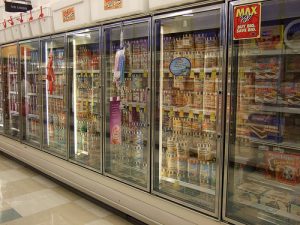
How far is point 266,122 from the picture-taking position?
2.31m

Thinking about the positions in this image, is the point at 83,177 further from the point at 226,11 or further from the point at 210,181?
the point at 226,11

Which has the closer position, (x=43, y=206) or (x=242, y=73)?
(x=242, y=73)

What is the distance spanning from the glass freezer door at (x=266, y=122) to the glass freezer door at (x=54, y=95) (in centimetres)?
243

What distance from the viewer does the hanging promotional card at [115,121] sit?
3.26 m

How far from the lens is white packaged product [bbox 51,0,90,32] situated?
3289 mm

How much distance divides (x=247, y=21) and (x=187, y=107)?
0.97m

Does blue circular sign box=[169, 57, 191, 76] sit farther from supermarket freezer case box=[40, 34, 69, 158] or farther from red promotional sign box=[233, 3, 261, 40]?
supermarket freezer case box=[40, 34, 69, 158]

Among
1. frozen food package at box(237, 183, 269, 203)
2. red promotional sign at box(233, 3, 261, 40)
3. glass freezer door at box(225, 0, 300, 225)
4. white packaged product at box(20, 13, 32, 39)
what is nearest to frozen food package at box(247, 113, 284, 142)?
glass freezer door at box(225, 0, 300, 225)

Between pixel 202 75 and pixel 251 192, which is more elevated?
pixel 202 75

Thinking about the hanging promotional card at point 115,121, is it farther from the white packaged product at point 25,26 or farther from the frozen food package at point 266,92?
the white packaged product at point 25,26

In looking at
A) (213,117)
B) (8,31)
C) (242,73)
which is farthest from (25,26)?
(242,73)

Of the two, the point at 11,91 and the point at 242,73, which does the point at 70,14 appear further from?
the point at 11,91

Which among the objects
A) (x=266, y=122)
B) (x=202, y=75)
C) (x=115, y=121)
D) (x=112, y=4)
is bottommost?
(x=115, y=121)

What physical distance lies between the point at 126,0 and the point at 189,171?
1602 millimetres
